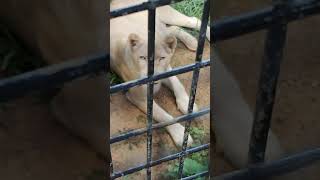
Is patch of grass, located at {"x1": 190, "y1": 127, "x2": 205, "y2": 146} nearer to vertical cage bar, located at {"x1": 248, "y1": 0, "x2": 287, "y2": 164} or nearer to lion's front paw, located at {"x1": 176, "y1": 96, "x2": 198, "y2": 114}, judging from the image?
lion's front paw, located at {"x1": 176, "y1": 96, "x2": 198, "y2": 114}

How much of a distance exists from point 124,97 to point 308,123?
1.53 meters

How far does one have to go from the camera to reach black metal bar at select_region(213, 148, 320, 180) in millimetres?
530

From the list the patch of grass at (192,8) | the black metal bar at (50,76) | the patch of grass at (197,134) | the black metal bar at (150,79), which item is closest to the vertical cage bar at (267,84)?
the black metal bar at (50,76)

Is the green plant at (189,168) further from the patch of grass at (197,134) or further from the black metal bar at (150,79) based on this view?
the black metal bar at (150,79)

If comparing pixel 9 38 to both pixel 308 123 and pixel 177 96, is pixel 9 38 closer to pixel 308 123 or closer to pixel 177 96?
pixel 308 123

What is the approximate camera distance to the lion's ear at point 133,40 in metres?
1.93

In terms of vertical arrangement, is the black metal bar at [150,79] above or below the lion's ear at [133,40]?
above

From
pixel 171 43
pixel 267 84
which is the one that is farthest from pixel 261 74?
pixel 171 43

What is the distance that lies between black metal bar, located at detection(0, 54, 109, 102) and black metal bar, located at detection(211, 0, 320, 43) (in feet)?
0.30

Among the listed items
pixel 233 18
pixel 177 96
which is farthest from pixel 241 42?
pixel 177 96

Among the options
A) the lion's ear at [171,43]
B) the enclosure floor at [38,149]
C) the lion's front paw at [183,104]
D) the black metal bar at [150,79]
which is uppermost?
the enclosure floor at [38,149]

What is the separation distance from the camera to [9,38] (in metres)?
0.36

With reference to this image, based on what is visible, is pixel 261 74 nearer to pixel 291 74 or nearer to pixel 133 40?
pixel 291 74

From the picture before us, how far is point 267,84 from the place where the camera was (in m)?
0.47
